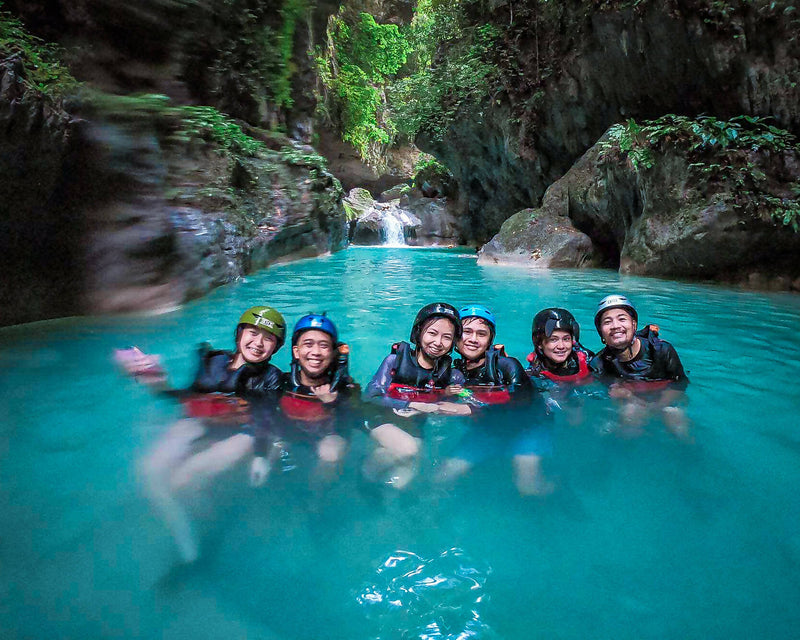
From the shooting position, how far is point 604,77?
47.9 ft

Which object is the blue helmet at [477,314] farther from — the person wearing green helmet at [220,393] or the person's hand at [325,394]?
the person wearing green helmet at [220,393]

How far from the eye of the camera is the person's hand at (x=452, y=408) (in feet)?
11.4

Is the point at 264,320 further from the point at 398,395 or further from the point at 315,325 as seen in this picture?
the point at 398,395

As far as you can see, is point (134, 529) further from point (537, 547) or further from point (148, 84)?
point (148, 84)

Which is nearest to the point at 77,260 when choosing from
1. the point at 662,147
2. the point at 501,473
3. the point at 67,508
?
the point at 67,508

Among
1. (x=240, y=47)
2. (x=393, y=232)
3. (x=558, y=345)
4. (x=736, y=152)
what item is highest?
(x=240, y=47)

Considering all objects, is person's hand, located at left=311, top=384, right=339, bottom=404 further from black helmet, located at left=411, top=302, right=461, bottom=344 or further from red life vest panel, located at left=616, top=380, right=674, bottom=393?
red life vest panel, located at left=616, top=380, right=674, bottom=393

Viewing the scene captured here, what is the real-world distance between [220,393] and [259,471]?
0.95 metres

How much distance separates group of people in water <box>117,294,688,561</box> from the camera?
3.05 metres

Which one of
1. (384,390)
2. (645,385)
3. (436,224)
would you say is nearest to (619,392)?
(645,385)

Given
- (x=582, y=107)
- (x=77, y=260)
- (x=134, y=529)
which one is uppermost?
(x=582, y=107)

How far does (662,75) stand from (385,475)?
14981 millimetres

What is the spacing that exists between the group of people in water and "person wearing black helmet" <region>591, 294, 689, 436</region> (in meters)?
0.01

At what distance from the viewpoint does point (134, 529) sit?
2.35m
